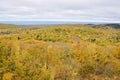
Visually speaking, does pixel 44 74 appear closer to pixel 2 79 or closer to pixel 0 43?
pixel 2 79

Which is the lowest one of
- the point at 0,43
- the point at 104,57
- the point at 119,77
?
the point at 119,77

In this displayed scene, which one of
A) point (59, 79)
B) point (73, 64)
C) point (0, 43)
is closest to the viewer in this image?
point (0, 43)

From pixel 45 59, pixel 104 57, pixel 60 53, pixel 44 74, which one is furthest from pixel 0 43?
pixel 104 57

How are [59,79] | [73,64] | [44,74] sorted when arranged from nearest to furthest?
[44,74] < [59,79] < [73,64]

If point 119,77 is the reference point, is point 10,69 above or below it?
above

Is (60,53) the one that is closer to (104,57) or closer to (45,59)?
(45,59)

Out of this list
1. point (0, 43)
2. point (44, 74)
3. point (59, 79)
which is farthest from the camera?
point (59, 79)

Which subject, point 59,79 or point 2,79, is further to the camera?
point 59,79

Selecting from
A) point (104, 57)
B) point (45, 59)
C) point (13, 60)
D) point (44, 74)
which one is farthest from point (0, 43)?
point (104, 57)

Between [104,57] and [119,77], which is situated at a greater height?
[104,57]
